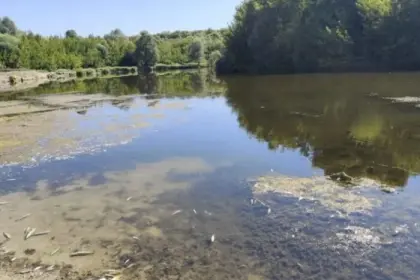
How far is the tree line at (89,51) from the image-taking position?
98125 millimetres

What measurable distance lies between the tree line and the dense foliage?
1168 inches

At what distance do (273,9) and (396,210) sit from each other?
A: 7212cm

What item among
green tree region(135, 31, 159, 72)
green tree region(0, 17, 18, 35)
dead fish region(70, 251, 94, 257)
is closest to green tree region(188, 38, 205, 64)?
green tree region(135, 31, 159, 72)

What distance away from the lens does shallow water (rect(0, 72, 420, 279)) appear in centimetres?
805

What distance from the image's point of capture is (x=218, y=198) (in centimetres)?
1159

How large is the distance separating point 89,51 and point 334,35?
88.6 meters

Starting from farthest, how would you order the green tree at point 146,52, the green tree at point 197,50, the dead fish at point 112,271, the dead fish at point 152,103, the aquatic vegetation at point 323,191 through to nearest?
the green tree at point 197,50
the green tree at point 146,52
the dead fish at point 152,103
the aquatic vegetation at point 323,191
the dead fish at point 112,271

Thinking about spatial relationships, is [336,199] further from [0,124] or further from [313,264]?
[0,124]

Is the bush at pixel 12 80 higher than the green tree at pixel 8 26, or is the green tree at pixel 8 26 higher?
the green tree at pixel 8 26

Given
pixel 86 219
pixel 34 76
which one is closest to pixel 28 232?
pixel 86 219

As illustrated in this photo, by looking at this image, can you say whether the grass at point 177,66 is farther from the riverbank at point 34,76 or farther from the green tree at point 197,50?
the riverbank at point 34,76

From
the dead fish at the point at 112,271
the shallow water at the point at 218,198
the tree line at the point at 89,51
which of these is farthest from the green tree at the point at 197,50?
the dead fish at the point at 112,271

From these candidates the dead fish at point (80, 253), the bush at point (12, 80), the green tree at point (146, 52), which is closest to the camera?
the dead fish at point (80, 253)

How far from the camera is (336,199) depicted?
1087cm
